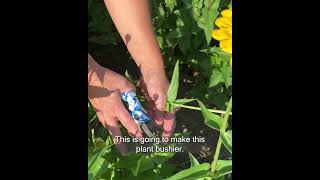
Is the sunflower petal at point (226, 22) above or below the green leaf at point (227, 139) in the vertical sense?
above

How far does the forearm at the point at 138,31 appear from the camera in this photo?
44.6 inches

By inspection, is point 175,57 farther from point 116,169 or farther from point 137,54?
point 116,169

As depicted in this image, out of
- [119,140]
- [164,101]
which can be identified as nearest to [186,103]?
[164,101]

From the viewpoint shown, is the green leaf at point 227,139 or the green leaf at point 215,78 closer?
the green leaf at point 227,139

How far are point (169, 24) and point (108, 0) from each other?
15cm

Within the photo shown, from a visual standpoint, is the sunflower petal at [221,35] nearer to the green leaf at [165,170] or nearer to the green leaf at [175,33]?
the green leaf at [175,33]

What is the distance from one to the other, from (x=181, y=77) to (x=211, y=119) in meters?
0.11

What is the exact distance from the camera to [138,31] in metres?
1.16

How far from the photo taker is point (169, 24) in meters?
1.20

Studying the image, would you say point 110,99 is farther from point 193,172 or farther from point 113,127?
point 193,172

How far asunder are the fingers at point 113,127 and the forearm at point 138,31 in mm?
117

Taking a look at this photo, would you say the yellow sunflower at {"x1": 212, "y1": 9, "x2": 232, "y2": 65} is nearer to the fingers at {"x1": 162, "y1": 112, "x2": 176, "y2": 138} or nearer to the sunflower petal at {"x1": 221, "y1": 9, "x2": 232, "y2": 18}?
the sunflower petal at {"x1": 221, "y1": 9, "x2": 232, "y2": 18}

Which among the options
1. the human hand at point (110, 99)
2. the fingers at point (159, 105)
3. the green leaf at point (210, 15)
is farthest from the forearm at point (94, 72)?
the green leaf at point (210, 15)

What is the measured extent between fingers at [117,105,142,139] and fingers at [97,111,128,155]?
0.06 ft
